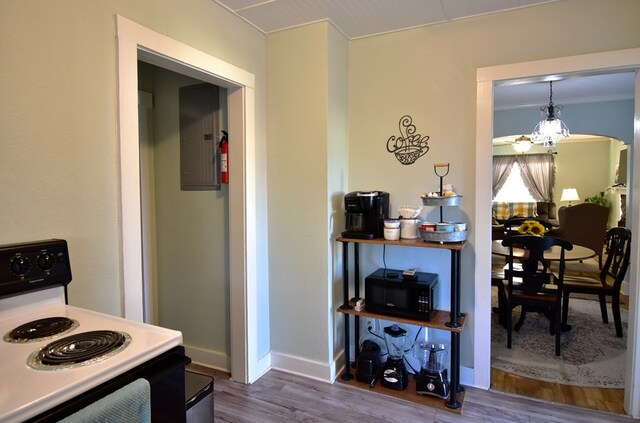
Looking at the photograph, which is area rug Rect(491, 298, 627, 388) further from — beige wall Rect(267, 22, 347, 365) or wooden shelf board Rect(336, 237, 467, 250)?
beige wall Rect(267, 22, 347, 365)

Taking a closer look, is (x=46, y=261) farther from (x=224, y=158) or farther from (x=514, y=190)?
(x=514, y=190)

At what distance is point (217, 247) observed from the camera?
9.05ft

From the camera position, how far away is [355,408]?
235 centimetres

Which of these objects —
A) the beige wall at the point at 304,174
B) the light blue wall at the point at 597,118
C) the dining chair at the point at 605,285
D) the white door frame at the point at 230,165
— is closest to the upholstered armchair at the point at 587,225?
the light blue wall at the point at 597,118

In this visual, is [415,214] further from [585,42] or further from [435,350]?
[585,42]

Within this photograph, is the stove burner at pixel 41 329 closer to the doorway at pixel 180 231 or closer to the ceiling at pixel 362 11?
the doorway at pixel 180 231

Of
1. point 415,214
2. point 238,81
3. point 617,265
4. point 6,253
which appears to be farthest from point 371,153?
point 617,265

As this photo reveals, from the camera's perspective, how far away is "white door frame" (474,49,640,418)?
2.18 metres

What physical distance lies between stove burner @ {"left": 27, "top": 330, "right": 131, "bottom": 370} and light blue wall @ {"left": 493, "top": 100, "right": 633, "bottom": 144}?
614 centimetres

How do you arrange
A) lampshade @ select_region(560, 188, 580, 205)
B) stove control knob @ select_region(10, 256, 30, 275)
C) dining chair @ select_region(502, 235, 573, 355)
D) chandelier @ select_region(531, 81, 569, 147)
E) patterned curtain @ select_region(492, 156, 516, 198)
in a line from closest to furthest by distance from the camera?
stove control knob @ select_region(10, 256, 30, 275) → dining chair @ select_region(502, 235, 573, 355) → chandelier @ select_region(531, 81, 569, 147) → lampshade @ select_region(560, 188, 580, 205) → patterned curtain @ select_region(492, 156, 516, 198)

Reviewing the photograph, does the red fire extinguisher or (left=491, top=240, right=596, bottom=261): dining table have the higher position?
the red fire extinguisher

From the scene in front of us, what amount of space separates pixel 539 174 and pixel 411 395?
9.09m

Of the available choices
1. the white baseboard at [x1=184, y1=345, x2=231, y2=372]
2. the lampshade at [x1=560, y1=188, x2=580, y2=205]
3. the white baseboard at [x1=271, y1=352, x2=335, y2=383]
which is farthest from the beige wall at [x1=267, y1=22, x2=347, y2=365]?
the lampshade at [x1=560, y1=188, x2=580, y2=205]

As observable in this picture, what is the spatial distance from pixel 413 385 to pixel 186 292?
1778 mm
